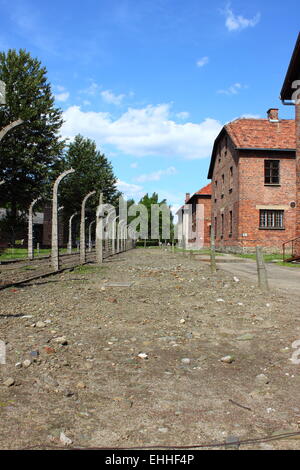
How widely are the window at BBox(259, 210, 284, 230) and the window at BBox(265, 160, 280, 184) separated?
242 centimetres

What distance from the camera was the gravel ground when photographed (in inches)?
95.8

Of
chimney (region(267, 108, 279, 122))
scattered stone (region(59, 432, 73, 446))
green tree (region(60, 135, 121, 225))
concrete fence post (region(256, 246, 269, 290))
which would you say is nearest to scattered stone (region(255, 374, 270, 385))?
scattered stone (region(59, 432, 73, 446))

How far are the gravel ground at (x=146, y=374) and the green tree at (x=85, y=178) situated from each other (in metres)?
37.0

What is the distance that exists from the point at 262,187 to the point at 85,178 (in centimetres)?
2244

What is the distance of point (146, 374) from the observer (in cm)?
348

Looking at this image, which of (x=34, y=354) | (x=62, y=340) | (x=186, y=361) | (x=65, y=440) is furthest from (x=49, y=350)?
(x=65, y=440)

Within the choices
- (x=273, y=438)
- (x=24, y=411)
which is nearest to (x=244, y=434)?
(x=273, y=438)

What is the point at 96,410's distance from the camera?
273 centimetres

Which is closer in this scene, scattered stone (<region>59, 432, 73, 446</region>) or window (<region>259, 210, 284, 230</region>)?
scattered stone (<region>59, 432, 73, 446</region>)

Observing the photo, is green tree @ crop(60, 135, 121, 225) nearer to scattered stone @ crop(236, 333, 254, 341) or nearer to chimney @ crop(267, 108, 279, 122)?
chimney @ crop(267, 108, 279, 122)

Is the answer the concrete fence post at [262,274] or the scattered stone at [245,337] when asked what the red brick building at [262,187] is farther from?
the scattered stone at [245,337]

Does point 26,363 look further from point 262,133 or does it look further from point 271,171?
point 262,133

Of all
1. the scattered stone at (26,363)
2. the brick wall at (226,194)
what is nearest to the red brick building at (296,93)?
the brick wall at (226,194)

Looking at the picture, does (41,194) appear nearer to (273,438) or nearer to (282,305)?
(282,305)
